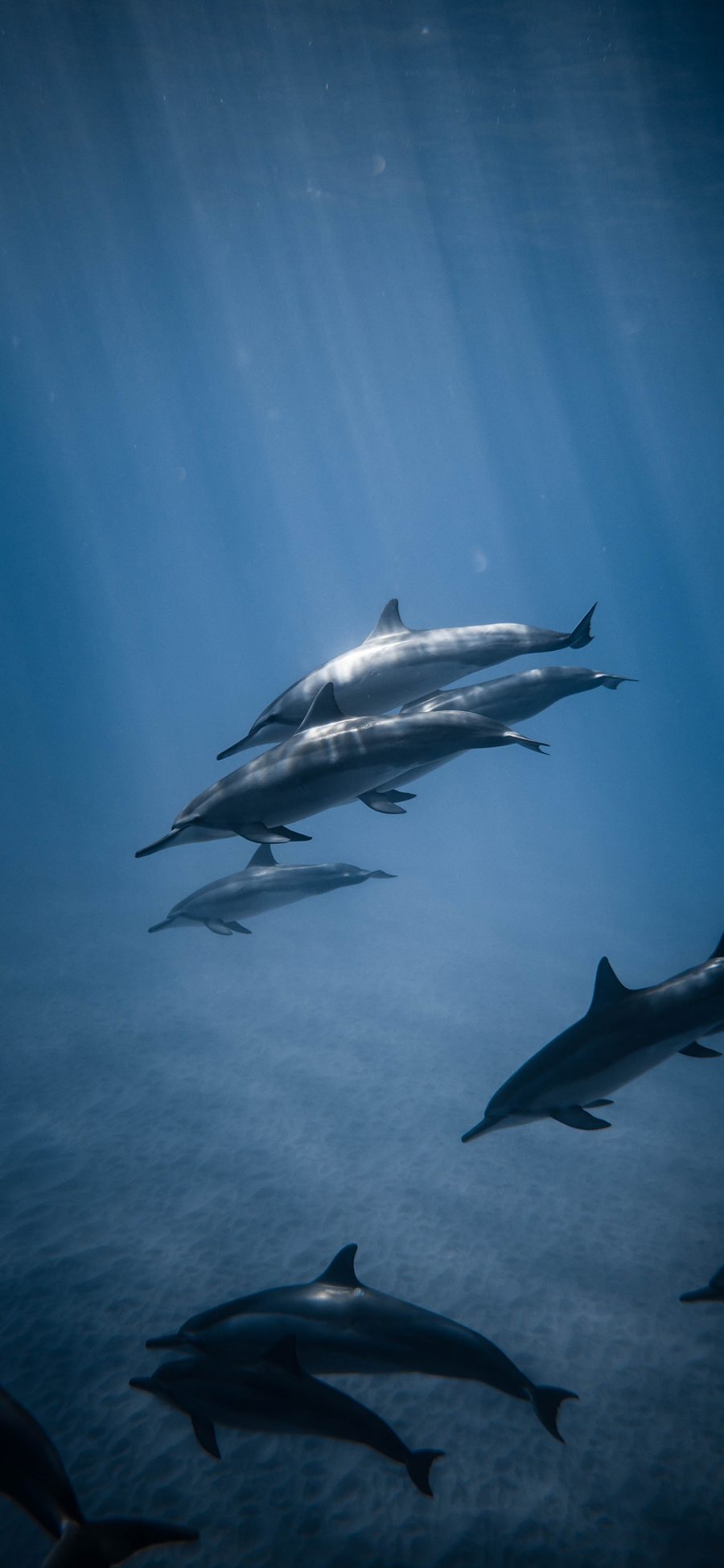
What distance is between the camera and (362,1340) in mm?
3898

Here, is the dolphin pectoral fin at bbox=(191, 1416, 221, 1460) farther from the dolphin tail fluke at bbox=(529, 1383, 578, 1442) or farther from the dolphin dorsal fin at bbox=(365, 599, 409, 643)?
the dolphin dorsal fin at bbox=(365, 599, 409, 643)

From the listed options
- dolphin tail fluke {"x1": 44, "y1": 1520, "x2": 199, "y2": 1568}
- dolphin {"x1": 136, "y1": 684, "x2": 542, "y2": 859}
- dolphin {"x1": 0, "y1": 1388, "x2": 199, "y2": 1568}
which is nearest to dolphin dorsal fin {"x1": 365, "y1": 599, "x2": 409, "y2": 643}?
dolphin {"x1": 136, "y1": 684, "x2": 542, "y2": 859}

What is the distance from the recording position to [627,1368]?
19.2 ft

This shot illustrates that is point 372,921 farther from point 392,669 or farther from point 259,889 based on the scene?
point 392,669

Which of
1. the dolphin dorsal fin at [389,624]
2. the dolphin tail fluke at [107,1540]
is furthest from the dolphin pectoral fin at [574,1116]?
the dolphin dorsal fin at [389,624]

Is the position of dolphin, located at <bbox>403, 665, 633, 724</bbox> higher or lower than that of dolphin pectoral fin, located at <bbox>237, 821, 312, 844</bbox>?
higher

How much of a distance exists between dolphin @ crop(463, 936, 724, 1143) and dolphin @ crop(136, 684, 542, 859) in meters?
1.82

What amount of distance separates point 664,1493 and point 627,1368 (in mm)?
1062

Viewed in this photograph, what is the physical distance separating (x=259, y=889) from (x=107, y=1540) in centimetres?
535

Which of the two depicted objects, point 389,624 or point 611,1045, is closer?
point 611,1045

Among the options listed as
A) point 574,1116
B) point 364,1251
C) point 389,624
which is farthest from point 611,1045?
point 364,1251

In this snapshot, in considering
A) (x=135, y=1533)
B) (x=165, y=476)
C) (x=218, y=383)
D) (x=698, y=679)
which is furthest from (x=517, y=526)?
(x=135, y=1533)

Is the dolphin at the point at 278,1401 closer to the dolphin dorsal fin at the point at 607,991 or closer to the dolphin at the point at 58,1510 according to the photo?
the dolphin at the point at 58,1510

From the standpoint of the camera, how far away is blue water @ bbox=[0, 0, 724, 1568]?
5.16m
